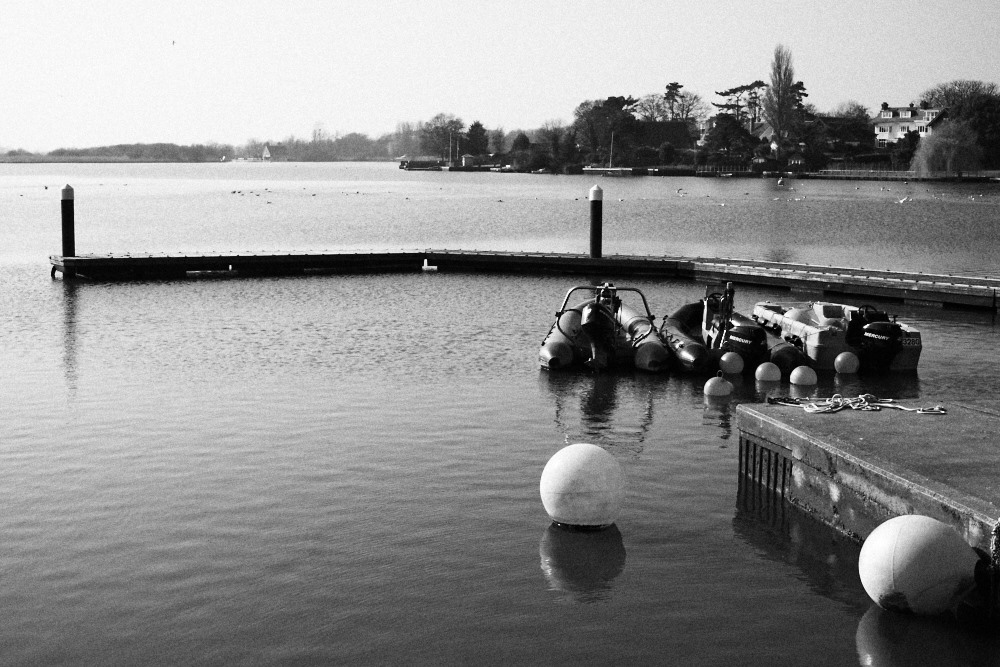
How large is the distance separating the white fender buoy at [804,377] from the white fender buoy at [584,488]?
770 centimetres

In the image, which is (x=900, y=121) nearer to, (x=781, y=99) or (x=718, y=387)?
(x=781, y=99)

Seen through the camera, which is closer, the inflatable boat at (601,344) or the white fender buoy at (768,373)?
the white fender buoy at (768,373)

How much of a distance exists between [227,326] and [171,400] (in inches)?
296

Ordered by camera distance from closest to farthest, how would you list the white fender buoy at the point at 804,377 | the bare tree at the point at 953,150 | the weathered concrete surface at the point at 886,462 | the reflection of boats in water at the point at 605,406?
the weathered concrete surface at the point at 886,462
the reflection of boats in water at the point at 605,406
the white fender buoy at the point at 804,377
the bare tree at the point at 953,150

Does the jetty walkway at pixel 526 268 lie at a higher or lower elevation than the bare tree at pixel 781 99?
lower

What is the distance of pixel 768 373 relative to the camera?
17.8 meters

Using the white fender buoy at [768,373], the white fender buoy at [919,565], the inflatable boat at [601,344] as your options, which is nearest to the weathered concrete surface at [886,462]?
the white fender buoy at [919,565]

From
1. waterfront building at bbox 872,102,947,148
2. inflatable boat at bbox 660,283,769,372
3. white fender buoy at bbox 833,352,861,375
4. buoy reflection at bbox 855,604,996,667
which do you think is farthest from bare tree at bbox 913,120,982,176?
buoy reflection at bbox 855,604,996,667

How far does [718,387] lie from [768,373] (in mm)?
1394

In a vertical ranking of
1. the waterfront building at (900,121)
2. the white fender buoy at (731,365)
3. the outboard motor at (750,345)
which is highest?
the waterfront building at (900,121)

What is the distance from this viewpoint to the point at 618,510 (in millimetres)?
10695

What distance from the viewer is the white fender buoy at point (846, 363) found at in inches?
719

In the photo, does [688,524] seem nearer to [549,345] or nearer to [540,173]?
[549,345]

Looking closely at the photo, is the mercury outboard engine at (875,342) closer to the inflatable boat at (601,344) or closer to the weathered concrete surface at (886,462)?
the inflatable boat at (601,344)
